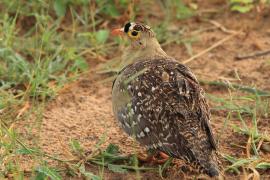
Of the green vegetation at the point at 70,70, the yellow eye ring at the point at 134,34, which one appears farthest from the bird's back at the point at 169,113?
the yellow eye ring at the point at 134,34

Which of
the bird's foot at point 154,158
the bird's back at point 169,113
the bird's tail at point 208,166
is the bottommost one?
the bird's foot at point 154,158

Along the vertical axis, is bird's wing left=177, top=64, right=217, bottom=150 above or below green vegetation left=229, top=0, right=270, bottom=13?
below

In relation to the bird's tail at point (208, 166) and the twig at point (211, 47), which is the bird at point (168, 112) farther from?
the twig at point (211, 47)

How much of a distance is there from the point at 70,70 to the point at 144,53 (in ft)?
3.84

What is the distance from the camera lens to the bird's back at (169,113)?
4.08 metres

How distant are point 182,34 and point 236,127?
2.14 meters

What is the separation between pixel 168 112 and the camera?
4207 mm

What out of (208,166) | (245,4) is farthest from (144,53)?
(245,4)

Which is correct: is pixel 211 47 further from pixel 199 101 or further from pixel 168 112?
pixel 168 112

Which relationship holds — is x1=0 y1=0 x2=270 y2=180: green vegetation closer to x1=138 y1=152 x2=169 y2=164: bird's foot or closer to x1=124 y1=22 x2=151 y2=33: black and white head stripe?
x1=138 y1=152 x2=169 y2=164: bird's foot

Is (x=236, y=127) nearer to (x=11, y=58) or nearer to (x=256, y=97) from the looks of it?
(x=256, y=97)

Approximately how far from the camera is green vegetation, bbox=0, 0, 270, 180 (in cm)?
441

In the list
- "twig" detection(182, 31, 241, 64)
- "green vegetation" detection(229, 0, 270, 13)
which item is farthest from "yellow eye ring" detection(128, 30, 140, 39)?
"green vegetation" detection(229, 0, 270, 13)

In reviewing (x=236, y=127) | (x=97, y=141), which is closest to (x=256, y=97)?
(x=236, y=127)
